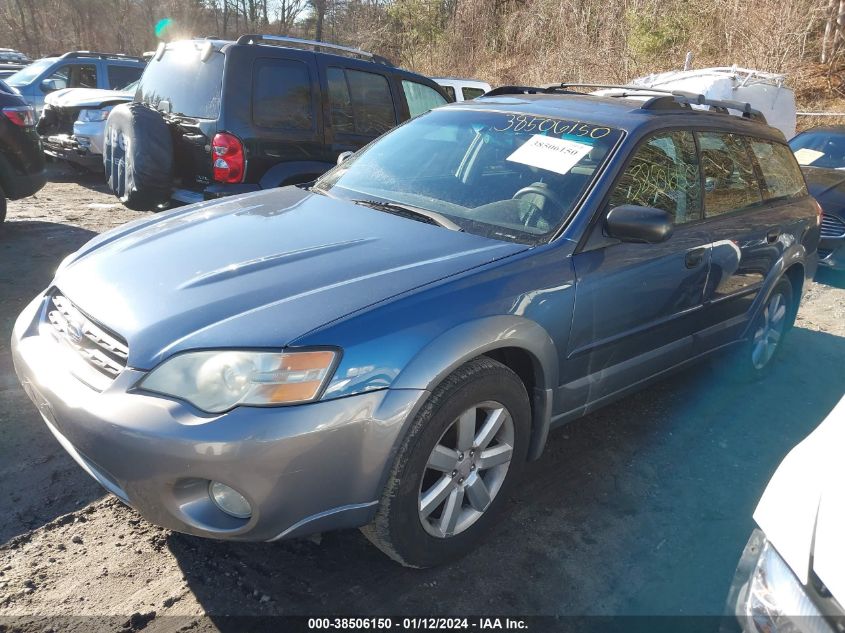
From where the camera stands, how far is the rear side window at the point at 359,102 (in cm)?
609

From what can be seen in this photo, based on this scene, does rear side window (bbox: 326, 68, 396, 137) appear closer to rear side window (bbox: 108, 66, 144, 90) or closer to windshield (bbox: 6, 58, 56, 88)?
rear side window (bbox: 108, 66, 144, 90)

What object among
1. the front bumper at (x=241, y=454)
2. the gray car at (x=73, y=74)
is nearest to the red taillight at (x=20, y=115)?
the gray car at (x=73, y=74)

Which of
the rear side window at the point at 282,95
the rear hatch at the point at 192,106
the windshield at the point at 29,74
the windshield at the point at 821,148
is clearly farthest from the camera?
the windshield at the point at 29,74

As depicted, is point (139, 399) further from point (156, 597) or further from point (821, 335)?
point (821, 335)

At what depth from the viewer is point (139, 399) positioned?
198cm

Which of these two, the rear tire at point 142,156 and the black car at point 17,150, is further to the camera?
the black car at point 17,150

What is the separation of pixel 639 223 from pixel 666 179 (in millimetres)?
779

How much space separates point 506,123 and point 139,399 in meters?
2.33

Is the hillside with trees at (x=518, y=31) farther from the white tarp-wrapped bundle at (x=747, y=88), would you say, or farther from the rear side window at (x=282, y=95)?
the rear side window at (x=282, y=95)

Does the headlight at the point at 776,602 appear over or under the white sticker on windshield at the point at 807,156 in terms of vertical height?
over

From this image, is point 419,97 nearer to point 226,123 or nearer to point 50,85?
point 226,123

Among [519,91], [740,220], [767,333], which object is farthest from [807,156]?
[519,91]

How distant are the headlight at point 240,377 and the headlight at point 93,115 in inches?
308

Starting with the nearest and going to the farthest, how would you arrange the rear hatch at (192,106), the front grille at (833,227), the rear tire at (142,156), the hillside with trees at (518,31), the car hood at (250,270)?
the car hood at (250,270) → the rear tire at (142,156) → the rear hatch at (192,106) → the front grille at (833,227) → the hillside with trees at (518,31)
